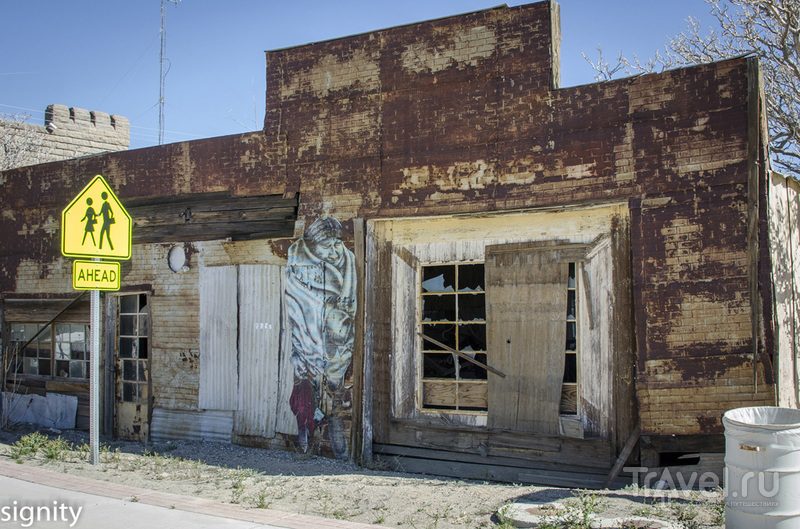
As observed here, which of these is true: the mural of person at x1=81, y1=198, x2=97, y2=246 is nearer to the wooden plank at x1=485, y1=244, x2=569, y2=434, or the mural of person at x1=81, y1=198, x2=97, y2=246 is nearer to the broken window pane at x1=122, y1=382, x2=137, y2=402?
the broken window pane at x1=122, y1=382, x2=137, y2=402

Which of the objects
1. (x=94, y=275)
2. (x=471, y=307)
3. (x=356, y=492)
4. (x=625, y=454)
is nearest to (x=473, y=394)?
(x=471, y=307)

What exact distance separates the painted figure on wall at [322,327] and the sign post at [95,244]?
2.39 metres

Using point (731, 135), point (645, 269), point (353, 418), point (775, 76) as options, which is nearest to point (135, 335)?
point (353, 418)

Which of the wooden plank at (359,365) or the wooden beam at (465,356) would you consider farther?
the wooden plank at (359,365)

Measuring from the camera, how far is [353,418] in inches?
331

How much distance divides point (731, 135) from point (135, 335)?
9.20 m

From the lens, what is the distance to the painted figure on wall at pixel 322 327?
8.54 metres

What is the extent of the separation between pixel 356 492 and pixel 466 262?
3.09 m

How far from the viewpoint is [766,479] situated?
4473 mm

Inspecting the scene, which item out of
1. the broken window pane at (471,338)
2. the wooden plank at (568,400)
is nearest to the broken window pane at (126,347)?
the broken window pane at (471,338)

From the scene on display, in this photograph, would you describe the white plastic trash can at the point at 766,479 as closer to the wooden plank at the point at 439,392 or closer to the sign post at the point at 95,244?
the wooden plank at the point at 439,392

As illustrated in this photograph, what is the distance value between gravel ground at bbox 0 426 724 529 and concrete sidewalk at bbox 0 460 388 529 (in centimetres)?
26

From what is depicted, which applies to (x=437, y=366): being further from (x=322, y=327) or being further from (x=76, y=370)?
(x=76, y=370)

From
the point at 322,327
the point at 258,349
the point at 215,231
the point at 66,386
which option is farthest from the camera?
the point at 66,386
